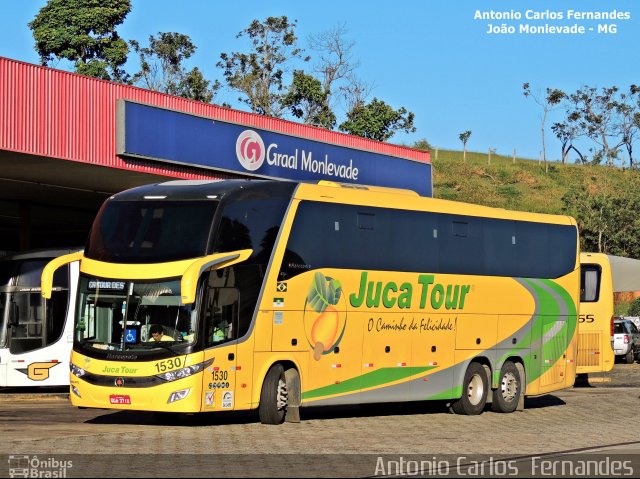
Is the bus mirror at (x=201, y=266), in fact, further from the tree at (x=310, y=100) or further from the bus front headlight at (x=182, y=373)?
the tree at (x=310, y=100)

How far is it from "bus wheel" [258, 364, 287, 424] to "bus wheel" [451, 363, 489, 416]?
191 inches

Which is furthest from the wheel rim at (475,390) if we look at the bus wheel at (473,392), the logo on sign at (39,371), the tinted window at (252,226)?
the logo on sign at (39,371)

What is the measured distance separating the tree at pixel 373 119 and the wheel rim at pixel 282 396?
206 ft

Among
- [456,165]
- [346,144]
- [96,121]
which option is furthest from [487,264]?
[456,165]

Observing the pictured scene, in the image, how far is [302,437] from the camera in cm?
1786

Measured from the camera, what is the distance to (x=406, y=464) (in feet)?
47.2

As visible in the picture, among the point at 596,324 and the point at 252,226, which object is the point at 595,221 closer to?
the point at 596,324

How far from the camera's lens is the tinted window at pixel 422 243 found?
68.0 ft

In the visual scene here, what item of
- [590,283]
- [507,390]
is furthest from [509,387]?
[590,283]

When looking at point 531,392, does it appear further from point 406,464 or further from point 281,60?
point 281,60

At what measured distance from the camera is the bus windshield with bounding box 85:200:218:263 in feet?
62.6

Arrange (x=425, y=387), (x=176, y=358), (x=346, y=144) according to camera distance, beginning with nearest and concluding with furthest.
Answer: (x=176, y=358), (x=425, y=387), (x=346, y=144)

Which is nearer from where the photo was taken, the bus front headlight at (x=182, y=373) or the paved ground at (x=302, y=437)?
the paved ground at (x=302, y=437)

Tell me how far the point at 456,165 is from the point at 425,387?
8503 cm
